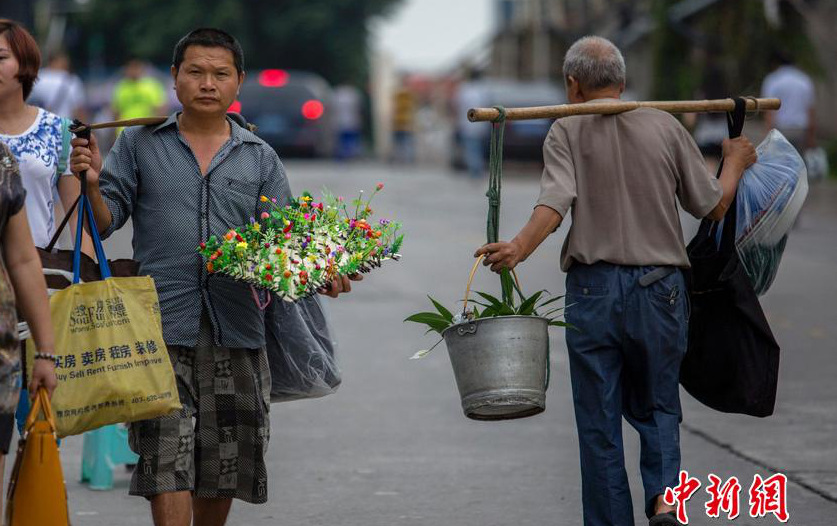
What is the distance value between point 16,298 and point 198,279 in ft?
3.07

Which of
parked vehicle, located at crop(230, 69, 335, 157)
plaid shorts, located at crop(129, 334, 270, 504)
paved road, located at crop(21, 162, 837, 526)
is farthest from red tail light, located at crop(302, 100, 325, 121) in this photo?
plaid shorts, located at crop(129, 334, 270, 504)

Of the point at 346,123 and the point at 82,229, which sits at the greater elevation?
the point at 82,229

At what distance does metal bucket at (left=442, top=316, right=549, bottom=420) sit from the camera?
5270 millimetres

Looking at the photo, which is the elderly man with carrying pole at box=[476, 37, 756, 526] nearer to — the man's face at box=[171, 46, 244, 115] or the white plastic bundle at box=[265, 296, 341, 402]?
the white plastic bundle at box=[265, 296, 341, 402]

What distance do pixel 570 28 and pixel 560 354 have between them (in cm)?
4148

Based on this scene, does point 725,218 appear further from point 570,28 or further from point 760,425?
point 570,28

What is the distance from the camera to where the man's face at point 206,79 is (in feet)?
17.4

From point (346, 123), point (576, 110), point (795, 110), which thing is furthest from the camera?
point (346, 123)

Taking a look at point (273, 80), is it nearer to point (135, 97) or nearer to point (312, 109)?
point (312, 109)

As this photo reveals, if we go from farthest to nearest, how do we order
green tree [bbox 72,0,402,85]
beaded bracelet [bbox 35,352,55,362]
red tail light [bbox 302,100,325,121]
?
green tree [bbox 72,0,402,85]
red tail light [bbox 302,100,325,121]
beaded bracelet [bbox 35,352,55,362]

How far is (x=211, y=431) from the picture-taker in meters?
5.37

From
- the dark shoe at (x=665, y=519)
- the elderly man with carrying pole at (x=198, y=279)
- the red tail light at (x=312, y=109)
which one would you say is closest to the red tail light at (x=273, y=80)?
the red tail light at (x=312, y=109)

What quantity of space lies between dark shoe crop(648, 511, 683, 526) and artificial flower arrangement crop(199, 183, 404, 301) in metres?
1.25

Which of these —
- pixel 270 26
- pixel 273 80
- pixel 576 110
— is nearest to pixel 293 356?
pixel 576 110
